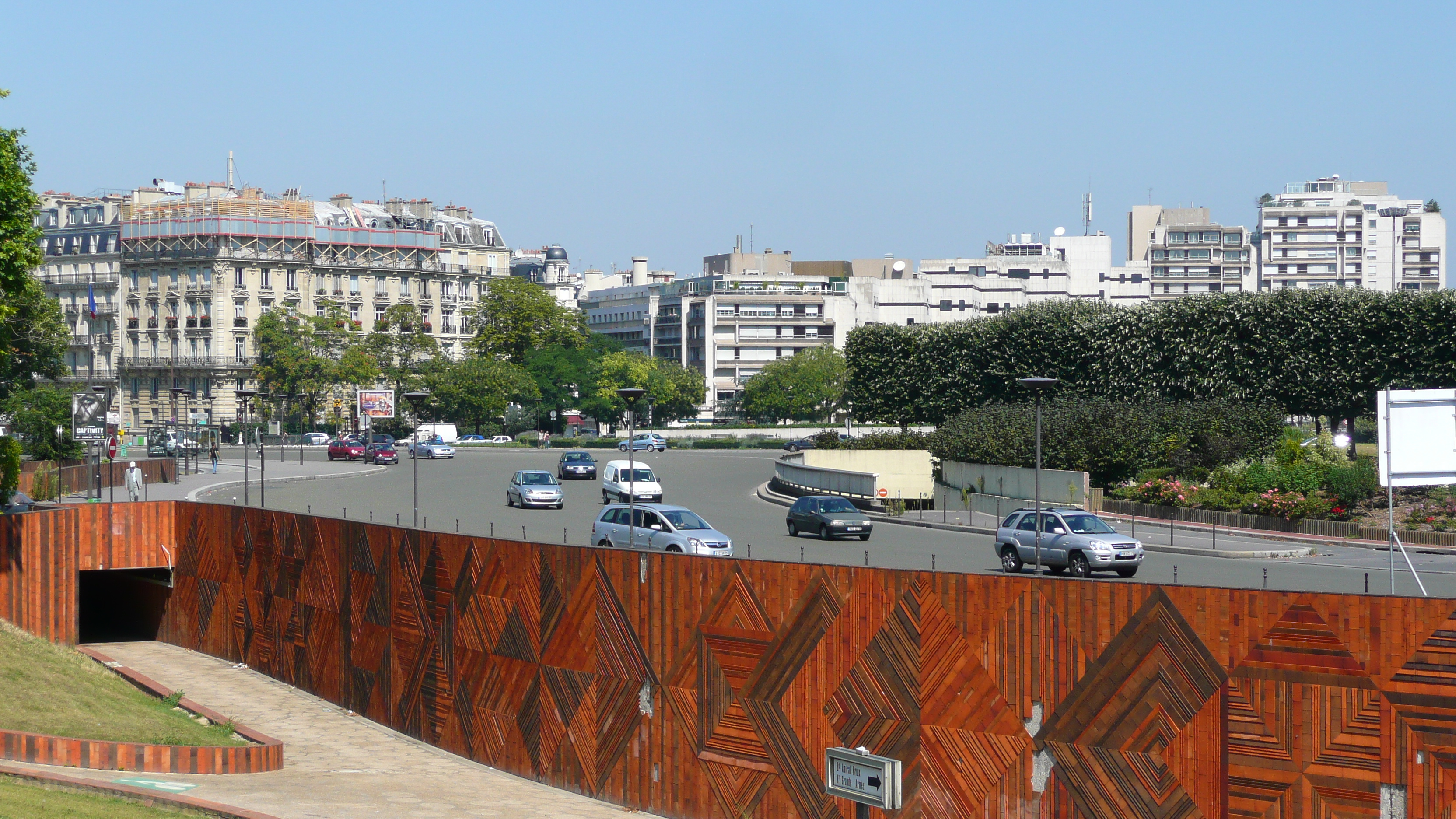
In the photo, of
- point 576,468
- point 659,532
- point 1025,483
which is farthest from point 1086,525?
point 576,468

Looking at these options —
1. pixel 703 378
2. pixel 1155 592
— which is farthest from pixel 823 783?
pixel 703 378

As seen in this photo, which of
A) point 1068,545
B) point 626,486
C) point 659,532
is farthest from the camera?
point 626,486

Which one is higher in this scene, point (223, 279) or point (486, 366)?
point (223, 279)

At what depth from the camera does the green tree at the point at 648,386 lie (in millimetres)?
132125

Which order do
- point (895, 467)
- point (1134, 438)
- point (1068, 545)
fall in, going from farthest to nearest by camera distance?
point (895, 467) < point (1134, 438) < point (1068, 545)

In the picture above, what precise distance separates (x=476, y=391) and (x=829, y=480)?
65647mm

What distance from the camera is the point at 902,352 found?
77812 mm

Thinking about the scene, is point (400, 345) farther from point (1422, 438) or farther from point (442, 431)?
point (1422, 438)

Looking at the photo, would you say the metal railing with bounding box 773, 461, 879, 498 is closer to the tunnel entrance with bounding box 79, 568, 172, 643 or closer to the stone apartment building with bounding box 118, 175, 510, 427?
the tunnel entrance with bounding box 79, 568, 172, 643

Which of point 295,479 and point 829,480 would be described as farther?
point 295,479

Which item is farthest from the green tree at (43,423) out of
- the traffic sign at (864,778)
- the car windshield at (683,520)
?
the traffic sign at (864,778)

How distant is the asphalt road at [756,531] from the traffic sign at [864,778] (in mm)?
7897

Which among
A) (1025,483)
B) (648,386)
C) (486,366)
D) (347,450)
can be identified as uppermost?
(486,366)

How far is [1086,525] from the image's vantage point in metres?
32.3
